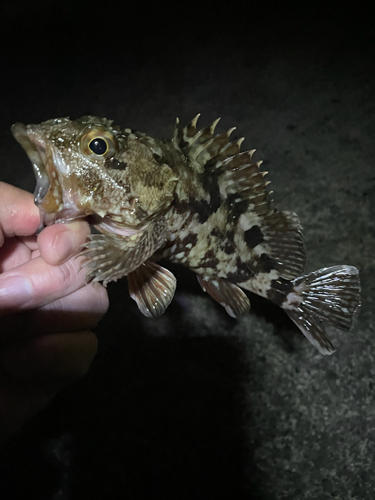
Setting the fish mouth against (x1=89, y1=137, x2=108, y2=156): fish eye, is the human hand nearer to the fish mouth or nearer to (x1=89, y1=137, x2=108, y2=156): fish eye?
the fish mouth

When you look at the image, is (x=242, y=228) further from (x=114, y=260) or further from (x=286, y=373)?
(x=286, y=373)

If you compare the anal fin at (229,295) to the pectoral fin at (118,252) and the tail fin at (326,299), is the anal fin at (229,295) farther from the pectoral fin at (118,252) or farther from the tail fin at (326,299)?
the pectoral fin at (118,252)

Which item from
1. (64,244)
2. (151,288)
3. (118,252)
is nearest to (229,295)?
(151,288)

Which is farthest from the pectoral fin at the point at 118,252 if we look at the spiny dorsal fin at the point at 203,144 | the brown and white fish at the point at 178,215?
the spiny dorsal fin at the point at 203,144

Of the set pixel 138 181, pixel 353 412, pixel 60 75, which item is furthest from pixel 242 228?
pixel 60 75

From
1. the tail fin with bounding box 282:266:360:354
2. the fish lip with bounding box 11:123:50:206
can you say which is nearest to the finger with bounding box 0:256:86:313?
the fish lip with bounding box 11:123:50:206
